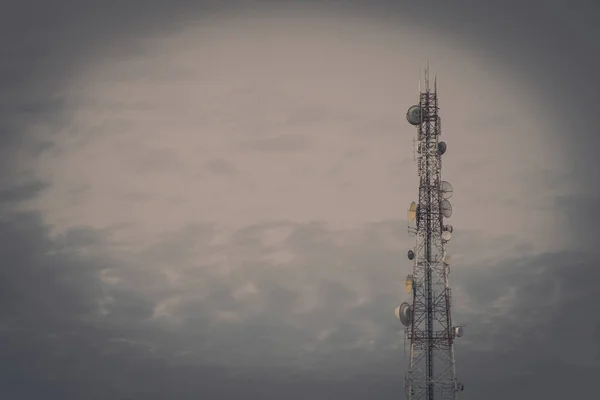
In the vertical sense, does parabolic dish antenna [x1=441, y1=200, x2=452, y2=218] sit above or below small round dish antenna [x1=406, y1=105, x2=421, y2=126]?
below

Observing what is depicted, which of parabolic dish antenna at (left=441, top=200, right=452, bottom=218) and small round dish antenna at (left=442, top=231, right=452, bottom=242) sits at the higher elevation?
parabolic dish antenna at (left=441, top=200, right=452, bottom=218)

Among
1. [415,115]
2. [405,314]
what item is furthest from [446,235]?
[415,115]

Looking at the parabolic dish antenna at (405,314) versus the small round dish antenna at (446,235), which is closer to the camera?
the parabolic dish antenna at (405,314)

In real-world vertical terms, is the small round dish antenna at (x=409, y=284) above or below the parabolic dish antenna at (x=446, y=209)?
below

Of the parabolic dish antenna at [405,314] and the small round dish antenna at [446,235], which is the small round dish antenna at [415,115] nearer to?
the small round dish antenna at [446,235]

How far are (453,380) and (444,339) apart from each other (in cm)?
406

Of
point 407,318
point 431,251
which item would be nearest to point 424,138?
point 431,251

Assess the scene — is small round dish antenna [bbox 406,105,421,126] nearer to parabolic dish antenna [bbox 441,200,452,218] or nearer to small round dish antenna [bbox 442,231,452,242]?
parabolic dish antenna [bbox 441,200,452,218]

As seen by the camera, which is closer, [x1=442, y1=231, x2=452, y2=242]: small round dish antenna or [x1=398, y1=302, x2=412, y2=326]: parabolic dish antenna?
[x1=398, y1=302, x2=412, y2=326]: parabolic dish antenna

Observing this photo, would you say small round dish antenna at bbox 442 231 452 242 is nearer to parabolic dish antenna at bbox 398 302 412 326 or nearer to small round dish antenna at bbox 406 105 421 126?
parabolic dish antenna at bbox 398 302 412 326

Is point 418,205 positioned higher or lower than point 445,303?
higher

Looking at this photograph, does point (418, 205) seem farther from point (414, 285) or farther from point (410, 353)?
point (410, 353)

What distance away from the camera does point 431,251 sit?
103312 mm

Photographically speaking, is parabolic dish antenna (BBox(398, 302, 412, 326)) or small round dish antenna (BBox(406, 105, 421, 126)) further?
small round dish antenna (BBox(406, 105, 421, 126))
